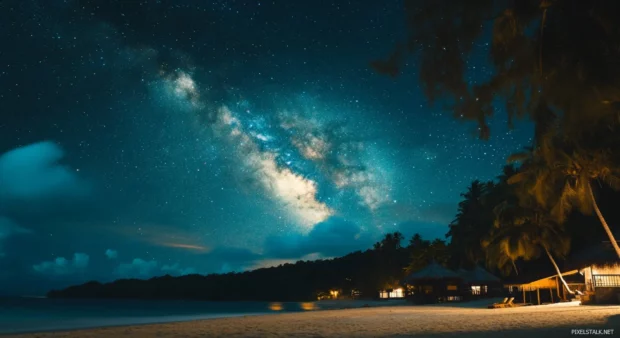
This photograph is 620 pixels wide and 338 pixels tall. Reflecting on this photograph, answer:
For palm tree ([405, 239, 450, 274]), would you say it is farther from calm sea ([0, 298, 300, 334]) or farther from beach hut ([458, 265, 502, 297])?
calm sea ([0, 298, 300, 334])

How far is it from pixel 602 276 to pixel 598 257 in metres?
1.01

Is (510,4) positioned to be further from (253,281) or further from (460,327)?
(253,281)

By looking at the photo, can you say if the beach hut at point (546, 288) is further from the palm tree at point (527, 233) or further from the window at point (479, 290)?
the window at point (479, 290)

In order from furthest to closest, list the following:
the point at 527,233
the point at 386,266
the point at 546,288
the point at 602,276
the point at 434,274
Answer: the point at 386,266, the point at 434,274, the point at 546,288, the point at 527,233, the point at 602,276

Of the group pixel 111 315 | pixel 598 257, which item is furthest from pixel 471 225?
pixel 111 315

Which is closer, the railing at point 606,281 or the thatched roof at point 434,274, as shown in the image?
the railing at point 606,281

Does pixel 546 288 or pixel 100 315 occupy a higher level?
pixel 546 288

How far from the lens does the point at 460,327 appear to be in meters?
14.2

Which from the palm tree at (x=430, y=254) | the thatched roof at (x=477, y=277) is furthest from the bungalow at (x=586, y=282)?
the palm tree at (x=430, y=254)

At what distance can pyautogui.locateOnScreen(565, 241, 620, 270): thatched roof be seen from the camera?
76.7 feet

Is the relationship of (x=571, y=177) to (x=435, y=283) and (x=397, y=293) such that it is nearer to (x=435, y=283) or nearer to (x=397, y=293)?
(x=435, y=283)

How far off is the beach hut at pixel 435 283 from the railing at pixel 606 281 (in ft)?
34.5

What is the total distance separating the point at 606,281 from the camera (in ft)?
76.5

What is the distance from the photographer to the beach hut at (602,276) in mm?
22875
